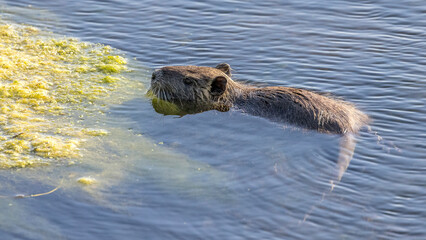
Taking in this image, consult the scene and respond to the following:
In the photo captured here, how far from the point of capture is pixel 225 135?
6.55 m

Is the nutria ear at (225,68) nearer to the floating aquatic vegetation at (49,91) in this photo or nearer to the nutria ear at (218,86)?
the nutria ear at (218,86)

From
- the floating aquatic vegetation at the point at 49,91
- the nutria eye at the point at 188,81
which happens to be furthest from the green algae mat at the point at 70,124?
the nutria eye at the point at 188,81

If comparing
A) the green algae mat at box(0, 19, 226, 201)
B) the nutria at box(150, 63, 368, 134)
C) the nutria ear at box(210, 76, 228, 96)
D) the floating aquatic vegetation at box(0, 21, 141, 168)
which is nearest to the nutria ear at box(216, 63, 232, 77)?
the nutria at box(150, 63, 368, 134)

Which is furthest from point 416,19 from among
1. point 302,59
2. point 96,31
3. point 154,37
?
point 96,31

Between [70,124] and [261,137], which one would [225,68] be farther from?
[70,124]

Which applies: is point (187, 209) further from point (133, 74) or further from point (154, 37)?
point (154, 37)

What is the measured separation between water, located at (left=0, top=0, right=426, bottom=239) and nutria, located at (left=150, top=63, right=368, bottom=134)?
189 millimetres

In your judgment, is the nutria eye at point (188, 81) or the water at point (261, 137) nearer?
the water at point (261, 137)

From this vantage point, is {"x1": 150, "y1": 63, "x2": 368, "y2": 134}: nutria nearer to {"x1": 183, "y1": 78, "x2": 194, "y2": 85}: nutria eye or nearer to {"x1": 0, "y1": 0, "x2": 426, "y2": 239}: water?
{"x1": 183, "y1": 78, "x2": 194, "y2": 85}: nutria eye

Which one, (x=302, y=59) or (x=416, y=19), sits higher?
(x=416, y=19)

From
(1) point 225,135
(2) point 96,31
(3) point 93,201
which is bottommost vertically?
(3) point 93,201

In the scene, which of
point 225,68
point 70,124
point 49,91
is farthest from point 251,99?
point 49,91

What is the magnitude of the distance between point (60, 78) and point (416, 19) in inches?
218

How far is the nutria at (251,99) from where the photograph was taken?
6527mm
